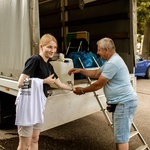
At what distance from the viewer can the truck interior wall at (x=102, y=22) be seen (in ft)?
15.4

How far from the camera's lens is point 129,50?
469 centimetres

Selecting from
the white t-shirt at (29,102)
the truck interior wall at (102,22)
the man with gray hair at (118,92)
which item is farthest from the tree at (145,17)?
the white t-shirt at (29,102)

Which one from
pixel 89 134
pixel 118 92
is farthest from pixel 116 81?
pixel 89 134

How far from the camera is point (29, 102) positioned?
253 centimetres

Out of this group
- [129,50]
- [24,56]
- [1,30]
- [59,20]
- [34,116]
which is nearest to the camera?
[34,116]

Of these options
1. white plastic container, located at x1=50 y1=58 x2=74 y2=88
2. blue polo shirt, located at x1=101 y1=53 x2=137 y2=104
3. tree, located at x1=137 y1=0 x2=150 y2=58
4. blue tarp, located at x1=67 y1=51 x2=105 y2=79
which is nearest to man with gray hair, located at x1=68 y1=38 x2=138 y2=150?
blue polo shirt, located at x1=101 y1=53 x2=137 y2=104

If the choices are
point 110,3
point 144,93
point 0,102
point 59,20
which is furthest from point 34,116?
point 144,93

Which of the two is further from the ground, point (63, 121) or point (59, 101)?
point (59, 101)

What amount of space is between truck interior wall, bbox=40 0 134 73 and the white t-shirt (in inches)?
96.5

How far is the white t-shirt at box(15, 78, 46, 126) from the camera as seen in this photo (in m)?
2.53

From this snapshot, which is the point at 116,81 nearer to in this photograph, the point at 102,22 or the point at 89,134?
the point at 89,134

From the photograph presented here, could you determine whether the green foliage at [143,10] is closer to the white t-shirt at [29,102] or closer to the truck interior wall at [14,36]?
the truck interior wall at [14,36]

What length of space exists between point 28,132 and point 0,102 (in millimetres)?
1885

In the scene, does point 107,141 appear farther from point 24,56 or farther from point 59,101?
point 24,56
